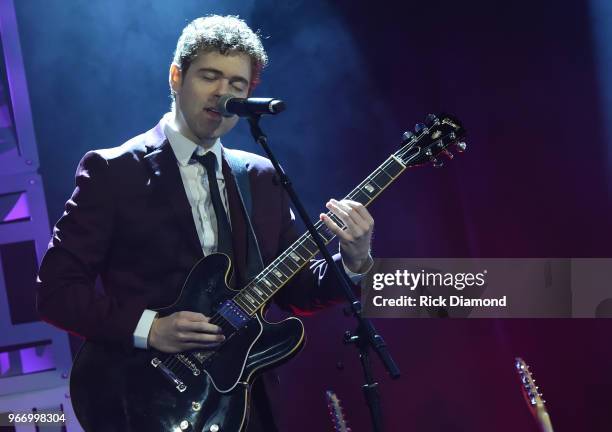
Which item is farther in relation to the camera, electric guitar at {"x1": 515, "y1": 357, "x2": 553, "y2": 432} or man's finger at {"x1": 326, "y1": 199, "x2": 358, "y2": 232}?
electric guitar at {"x1": 515, "y1": 357, "x2": 553, "y2": 432}

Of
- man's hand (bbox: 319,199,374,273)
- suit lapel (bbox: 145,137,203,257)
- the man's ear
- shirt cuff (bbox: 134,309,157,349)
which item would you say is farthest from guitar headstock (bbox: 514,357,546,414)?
the man's ear

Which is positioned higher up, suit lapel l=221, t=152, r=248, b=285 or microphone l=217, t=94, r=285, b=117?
microphone l=217, t=94, r=285, b=117

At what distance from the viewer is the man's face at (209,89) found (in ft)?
9.19

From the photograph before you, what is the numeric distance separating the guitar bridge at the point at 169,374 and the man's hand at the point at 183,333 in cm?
5

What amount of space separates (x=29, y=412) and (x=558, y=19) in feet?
9.82

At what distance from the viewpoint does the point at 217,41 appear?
112 inches

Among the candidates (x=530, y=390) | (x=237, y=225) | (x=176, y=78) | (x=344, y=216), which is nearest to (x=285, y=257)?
(x=237, y=225)

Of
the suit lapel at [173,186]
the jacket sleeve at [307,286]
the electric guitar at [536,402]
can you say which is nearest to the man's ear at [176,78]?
the suit lapel at [173,186]

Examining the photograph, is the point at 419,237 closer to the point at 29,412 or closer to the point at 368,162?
the point at 368,162

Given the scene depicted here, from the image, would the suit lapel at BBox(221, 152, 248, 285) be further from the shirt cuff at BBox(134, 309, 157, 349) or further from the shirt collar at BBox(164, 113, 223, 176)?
the shirt cuff at BBox(134, 309, 157, 349)

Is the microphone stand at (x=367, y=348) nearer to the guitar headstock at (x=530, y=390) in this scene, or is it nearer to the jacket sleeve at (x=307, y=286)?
the jacket sleeve at (x=307, y=286)

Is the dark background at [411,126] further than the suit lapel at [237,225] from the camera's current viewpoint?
Yes

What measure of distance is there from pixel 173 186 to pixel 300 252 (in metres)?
0.48

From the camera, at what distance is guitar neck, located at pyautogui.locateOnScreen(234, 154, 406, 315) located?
2691 mm
